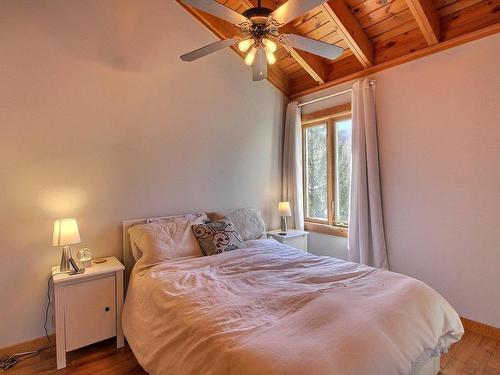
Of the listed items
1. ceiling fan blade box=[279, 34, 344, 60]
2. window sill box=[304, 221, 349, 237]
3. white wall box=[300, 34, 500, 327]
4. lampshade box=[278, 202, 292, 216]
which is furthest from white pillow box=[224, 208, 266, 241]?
ceiling fan blade box=[279, 34, 344, 60]

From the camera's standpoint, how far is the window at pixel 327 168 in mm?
3430

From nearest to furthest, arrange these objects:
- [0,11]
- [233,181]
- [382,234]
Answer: [0,11] → [382,234] → [233,181]

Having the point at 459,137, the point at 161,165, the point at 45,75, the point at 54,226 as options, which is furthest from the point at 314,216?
the point at 45,75

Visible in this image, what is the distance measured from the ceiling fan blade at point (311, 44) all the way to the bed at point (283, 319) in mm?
1539

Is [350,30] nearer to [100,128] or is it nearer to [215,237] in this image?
[215,237]

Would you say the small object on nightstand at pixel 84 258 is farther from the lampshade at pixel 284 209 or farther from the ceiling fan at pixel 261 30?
the lampshade at pixel 284 209

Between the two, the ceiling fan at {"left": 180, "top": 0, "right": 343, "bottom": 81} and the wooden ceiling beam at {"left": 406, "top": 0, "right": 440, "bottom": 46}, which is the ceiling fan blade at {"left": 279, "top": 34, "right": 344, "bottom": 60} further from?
the wooden ceiling beam at {"left": 406, "top": 0, "right": 440, "bottom": 46}

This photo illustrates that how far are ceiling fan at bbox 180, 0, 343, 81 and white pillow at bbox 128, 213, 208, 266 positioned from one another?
1.43m

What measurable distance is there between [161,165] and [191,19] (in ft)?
5.20

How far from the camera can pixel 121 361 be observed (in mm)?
2078

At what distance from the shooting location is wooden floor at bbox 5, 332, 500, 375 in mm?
1950

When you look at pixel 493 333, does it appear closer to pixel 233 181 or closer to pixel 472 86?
pixel 472 86

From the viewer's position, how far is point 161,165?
9.27ft

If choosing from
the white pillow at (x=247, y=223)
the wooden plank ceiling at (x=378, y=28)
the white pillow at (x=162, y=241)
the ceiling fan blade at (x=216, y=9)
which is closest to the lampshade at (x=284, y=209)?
the white pillow at (x=247, y=223)
